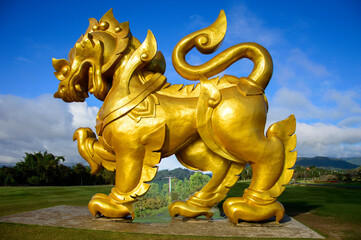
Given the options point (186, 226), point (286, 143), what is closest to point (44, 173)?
point (186, 226)

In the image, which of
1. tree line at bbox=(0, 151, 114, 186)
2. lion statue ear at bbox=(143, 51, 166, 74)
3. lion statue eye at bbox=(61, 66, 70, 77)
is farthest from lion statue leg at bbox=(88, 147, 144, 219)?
tree line at bbox=(0, 151, 114, 186)

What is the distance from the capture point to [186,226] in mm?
3832

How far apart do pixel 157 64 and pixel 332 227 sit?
12.2 feet

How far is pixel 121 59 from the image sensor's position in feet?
13.8

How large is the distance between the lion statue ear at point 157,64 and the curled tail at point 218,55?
0.27 meters

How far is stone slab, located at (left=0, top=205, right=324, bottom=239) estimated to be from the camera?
3463mm

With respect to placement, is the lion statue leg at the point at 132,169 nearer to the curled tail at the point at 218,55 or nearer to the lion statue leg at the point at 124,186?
the lion statue leg at the point at 124,186

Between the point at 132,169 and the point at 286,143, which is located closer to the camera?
the point at 132,169

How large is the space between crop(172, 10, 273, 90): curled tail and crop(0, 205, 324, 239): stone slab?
209 centimetres

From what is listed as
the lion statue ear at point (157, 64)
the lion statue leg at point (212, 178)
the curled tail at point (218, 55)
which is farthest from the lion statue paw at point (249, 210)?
the lion statue ear at point (157, 64)

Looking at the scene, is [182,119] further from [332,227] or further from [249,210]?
[332,227]

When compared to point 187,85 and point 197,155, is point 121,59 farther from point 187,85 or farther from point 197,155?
point 197,155

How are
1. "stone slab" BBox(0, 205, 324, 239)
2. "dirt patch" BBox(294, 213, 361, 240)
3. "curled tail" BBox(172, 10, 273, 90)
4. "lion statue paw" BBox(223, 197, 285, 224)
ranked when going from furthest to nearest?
"curled tail" BBox(172, 10, 273, 90)
"lion statue paw" BBox(223, 197, 285, 224)
"dirt patch" BBox(294, 213, 361, 240)
"stone slab" BBox(0, 205, 324, 239)

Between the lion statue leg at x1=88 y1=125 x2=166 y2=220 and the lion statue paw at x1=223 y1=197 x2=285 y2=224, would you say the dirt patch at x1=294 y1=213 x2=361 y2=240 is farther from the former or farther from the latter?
the lion statue leg at x1=88 y1=125 x2=166 y2=220
